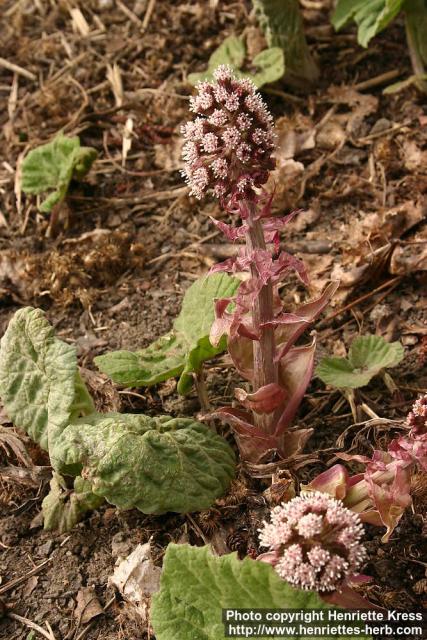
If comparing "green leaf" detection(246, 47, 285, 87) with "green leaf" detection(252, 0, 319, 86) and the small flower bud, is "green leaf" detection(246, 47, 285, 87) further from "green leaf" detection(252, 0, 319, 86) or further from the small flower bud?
the small flower bud

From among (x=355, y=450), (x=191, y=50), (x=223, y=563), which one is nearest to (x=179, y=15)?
(x=191, y=50)

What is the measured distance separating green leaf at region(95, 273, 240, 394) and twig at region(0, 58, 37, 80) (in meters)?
2.07

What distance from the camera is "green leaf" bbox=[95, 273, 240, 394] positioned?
2.64 m

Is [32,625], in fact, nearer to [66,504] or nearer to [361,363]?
[66,504]

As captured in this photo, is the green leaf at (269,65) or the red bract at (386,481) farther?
the green leaf at (269,65)

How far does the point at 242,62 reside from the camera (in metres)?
3.97

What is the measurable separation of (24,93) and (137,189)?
996 millimetres

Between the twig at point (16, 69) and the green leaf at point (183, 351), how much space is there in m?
2.07

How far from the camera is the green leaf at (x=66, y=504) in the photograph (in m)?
2.57

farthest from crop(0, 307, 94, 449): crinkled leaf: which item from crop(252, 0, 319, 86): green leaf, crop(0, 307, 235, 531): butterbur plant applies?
crop(252, 0, 319, 86): green leaf

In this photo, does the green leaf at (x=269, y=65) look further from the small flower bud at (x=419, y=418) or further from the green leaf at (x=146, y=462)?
the small flower bud at (x=419, y=418)

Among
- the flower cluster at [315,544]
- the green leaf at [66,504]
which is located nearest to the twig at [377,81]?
the green leaf at [66,504]

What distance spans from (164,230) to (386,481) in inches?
69.8

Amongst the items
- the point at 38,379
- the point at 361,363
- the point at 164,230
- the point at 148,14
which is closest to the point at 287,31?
the point at 148,14
